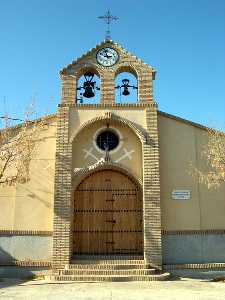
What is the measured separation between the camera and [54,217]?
12523 mm

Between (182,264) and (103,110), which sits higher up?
(103,110)

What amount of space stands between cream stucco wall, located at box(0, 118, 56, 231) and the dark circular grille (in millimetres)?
1702

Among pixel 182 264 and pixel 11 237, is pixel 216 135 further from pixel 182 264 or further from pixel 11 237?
pixel 11 237

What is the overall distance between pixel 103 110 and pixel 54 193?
3364 mm

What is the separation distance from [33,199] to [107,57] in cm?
577

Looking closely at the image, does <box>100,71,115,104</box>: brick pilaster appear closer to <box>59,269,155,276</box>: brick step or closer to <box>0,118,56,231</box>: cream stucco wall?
<box>0,118,56,231</box>: cream stucco wall

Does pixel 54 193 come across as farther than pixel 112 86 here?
No

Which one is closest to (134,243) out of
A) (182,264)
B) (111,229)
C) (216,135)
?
(111,229)

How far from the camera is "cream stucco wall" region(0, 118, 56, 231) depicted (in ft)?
42.0

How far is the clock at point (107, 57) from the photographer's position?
14.1m

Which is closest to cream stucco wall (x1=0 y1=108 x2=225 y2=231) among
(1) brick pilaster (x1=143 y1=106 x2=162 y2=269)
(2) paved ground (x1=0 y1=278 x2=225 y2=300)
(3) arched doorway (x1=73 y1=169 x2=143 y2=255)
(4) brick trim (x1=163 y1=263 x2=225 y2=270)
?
(1) brick pilaster (x1=143 y1=106 x2=162 y2=269)

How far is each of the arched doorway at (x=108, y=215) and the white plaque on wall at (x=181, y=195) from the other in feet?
3.83

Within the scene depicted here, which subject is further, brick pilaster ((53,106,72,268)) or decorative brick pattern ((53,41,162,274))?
decorative brick pattern ((53,41,162,274))

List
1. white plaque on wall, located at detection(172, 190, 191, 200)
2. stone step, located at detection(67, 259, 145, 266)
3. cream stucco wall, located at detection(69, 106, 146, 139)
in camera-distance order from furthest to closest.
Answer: cream stucco wall, located at detection(69, 106, 146, 139), white plaque on wall, located at detection(172, 190, 191, 200), stone step, located at detection(67, 259, 145, 266)
